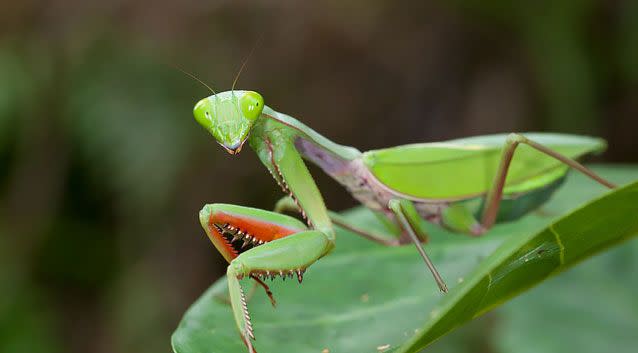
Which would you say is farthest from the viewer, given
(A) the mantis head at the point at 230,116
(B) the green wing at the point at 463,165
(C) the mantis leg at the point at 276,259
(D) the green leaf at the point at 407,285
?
(B) the green wing at the point at 463,165

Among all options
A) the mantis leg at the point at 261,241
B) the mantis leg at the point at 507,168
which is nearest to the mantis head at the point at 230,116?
the mantis leg at the point at 261,241

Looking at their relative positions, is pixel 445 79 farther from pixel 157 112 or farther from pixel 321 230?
pixel 321 230

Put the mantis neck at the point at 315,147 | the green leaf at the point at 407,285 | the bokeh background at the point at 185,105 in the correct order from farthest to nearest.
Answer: the bokeh background at the point at 185,105, the mantis neck at the point at 315,147, the green leaf at the point at 407,285

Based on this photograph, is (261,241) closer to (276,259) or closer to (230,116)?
(276,259)

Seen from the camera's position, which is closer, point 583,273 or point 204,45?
point 583,273

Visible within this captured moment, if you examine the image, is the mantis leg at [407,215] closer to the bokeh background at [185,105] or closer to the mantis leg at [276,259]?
the mantis leg at [276,259]

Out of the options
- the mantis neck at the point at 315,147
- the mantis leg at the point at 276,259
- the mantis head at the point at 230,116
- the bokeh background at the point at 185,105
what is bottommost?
the bokeh background at the point at 185,105

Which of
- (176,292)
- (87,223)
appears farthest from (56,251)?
(176,292)
